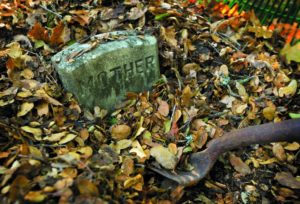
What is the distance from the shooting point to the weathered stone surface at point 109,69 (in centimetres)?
163

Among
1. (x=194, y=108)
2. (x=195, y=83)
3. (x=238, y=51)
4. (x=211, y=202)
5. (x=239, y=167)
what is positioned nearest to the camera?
(x=211, y=202)

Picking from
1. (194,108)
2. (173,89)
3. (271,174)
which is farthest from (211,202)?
(173,89)

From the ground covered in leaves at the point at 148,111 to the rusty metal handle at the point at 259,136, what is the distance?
0.32 feet

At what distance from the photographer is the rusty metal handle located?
1416mm

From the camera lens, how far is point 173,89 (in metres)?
1.85

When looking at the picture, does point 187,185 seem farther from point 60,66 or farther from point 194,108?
point 60,66

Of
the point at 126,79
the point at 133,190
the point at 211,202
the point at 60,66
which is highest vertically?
the point at 60,66

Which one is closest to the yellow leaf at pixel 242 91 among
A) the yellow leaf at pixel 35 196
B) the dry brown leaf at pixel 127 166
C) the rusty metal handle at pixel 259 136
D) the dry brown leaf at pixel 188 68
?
the dry brown leaf at pixel 188 68

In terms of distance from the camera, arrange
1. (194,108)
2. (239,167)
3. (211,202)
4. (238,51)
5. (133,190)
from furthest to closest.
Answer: (238,51), (194,108), (239,167), (211,202), (133,190)

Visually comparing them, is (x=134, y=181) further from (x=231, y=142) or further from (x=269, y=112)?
(x=269, y=112)

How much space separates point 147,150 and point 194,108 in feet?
1.15

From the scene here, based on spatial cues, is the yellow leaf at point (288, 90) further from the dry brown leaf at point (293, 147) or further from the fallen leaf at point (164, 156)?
the fallen leaf at point (164, 156)

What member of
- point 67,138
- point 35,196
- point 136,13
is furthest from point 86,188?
point 136,13

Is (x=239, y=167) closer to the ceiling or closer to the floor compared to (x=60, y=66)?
closer to the floor
